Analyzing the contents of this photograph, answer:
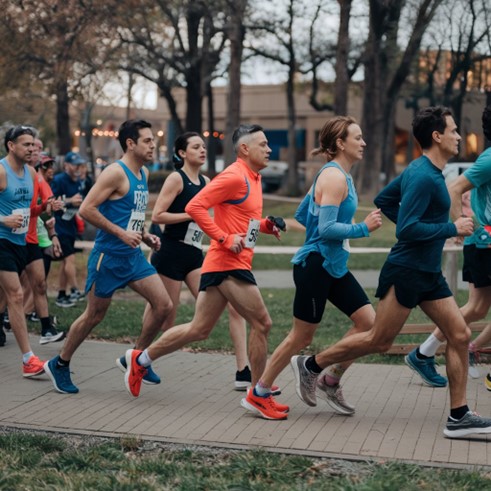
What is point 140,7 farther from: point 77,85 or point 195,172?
point 195,172

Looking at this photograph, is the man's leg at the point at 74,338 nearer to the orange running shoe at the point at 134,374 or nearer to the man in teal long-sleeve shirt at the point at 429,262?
the orange running shoe at the point at 134,374

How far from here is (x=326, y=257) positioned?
672 centimetres

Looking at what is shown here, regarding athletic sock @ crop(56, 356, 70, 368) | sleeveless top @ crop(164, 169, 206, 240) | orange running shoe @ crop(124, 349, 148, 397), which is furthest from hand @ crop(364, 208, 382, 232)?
athletic sock @ crop(56, 356, 70, 368)

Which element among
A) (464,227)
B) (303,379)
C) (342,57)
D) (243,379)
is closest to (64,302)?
(243,379)

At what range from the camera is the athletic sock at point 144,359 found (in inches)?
297

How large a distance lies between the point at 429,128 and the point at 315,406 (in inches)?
83.1

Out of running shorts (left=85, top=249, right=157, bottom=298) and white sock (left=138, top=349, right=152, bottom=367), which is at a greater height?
running shorts (left=85, top=249, right=157, bottom=298)

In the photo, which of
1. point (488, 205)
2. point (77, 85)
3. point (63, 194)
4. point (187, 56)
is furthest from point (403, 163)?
point (488, 205)

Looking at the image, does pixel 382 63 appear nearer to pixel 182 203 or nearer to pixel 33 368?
pixel 182 203

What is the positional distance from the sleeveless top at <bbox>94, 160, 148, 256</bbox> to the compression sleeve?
1.72 m

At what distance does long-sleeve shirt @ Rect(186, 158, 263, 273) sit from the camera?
22.9ft

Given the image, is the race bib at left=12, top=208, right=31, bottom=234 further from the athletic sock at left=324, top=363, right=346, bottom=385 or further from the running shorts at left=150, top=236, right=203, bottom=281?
the athletic sock at left=324, top=363, right=346, bottom=385

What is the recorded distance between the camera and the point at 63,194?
42.8 ft

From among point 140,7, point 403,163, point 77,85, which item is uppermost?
point 140,7
